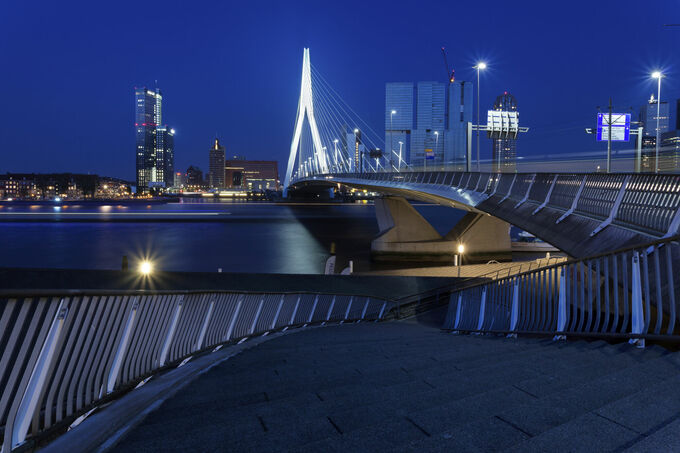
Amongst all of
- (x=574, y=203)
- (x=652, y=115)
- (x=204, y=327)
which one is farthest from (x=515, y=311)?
(x=652, y=115)

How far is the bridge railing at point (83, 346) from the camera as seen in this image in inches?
85.4

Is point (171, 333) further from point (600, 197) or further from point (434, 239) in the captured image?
point (434, 239)

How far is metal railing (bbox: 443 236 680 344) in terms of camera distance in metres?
3.98

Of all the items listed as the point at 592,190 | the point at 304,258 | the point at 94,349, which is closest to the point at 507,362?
the point at 94,349

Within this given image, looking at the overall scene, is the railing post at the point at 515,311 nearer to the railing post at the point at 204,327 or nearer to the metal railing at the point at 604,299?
the metal railing at the point at 604,299

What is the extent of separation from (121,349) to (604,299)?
17.7ft

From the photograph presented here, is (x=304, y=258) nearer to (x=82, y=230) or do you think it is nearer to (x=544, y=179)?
(x=544, y=179)

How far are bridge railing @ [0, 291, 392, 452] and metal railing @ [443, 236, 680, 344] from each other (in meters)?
3.61

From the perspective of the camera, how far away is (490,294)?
845cm

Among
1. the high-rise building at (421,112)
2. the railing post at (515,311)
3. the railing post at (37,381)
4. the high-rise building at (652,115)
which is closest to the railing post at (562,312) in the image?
the railing post at (515,311)

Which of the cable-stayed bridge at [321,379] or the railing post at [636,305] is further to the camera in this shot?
the railing post at [636,305]

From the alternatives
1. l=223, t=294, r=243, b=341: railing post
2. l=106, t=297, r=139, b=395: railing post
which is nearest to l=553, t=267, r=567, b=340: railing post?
l=223, t=294, r=243, b=341: railing post

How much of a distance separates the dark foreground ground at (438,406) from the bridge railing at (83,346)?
417 mm

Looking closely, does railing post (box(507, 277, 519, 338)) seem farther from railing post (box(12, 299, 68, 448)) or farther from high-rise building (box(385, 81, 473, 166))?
high-rise building (box(385, 81, 473, 166))
